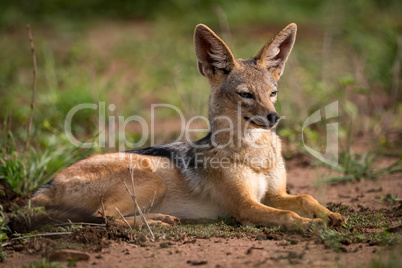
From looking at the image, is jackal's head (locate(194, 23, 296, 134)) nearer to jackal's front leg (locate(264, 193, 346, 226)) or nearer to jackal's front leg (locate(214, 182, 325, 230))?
jackal's front leg (locate(214, 182, 325, 230))

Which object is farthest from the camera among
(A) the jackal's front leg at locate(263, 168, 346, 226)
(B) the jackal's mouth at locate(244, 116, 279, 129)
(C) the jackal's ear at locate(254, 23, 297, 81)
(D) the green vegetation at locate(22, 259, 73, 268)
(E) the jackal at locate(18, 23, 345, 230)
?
(C) the jackal's ear at locate(254, 23, 297, 81)

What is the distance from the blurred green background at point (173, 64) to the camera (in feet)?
27.1

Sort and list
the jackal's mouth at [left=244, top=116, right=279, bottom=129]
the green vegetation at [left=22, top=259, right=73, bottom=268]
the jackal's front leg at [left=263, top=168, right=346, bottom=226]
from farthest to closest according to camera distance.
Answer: the jackal's mouth at [left=244, top=116, right=279, bottom=129] < the jackal's front leg at [left=263, top=168, right=346, bottom=226] < the green vegetation at [left=22, top=259, right=73, bottom=268]

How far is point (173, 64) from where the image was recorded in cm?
1229

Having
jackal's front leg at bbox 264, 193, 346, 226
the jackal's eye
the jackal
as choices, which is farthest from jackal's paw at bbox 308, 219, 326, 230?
the jackal's eye

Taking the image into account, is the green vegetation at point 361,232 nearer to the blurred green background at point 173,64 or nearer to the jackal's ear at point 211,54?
the blurred green background at point 173,64

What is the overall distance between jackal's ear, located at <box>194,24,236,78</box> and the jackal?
1 cm

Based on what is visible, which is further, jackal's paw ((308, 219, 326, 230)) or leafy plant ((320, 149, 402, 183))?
leafy plant ((320, 149, 402, 183))

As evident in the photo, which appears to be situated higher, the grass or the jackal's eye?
the jackal's eye

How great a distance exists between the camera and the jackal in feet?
16.7

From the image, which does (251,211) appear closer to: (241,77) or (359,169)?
(241,77)

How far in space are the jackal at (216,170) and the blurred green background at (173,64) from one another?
1202 mm

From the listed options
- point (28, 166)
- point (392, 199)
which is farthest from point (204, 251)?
point (28, 166)

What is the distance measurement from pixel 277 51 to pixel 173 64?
680cm
